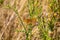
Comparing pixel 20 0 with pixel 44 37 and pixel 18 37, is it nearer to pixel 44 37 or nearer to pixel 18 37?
pixel 18 37

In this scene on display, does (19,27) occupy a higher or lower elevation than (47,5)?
lower

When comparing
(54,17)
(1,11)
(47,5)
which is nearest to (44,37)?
(54,17)

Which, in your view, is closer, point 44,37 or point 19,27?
point 44,37

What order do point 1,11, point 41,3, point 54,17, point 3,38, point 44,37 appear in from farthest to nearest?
point 1,11 → point 3,38 → point 41,3 → point 54,17 → point 44,37

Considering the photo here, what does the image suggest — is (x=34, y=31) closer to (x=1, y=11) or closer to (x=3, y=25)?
(x=3, y=25)

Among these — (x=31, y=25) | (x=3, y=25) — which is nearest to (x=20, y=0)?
(x=3, y=25)

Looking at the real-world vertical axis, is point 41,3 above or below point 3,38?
above

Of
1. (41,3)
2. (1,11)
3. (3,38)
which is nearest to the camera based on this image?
(41,3)

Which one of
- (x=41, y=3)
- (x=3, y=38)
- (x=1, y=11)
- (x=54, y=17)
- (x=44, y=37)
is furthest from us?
(x=1, y=11)

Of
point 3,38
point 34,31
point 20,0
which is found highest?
point 20,0
